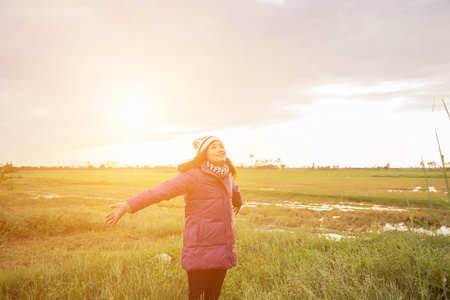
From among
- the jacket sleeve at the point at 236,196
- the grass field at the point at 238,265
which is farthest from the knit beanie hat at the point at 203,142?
the grass field at the point at 238,265

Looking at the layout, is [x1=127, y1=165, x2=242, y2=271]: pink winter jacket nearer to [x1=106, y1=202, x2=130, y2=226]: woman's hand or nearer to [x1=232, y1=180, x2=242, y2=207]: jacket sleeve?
[x1=106, y1=202, x2=130, y2=226]: woman's hand

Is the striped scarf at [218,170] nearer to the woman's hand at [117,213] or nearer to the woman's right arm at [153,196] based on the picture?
the woman's right arm at [153,196]

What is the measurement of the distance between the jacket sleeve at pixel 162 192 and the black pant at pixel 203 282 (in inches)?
41.1

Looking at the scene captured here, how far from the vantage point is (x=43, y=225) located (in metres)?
11.1

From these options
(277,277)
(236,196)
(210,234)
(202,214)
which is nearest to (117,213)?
(202,214)

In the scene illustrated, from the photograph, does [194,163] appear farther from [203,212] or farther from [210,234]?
[210,234]

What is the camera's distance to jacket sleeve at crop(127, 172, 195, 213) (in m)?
3.25

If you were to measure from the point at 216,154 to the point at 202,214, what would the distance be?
83 centimetres

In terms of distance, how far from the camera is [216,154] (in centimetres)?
373

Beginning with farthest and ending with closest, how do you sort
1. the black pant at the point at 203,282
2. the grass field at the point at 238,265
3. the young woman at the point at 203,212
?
1. the grass field at the point at 238,265
2. the black pant at the point at 203,282
3. the young woman at the point at 203,212

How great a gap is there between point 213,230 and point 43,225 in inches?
429

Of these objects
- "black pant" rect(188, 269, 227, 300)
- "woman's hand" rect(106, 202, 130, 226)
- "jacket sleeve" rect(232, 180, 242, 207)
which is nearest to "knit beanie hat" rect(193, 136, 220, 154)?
"jacket sleeve" rect(232, 180, 242, 207)

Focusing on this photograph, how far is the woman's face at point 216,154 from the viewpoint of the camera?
372 centimetres

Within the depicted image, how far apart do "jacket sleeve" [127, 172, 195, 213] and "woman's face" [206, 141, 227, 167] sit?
397 mm
